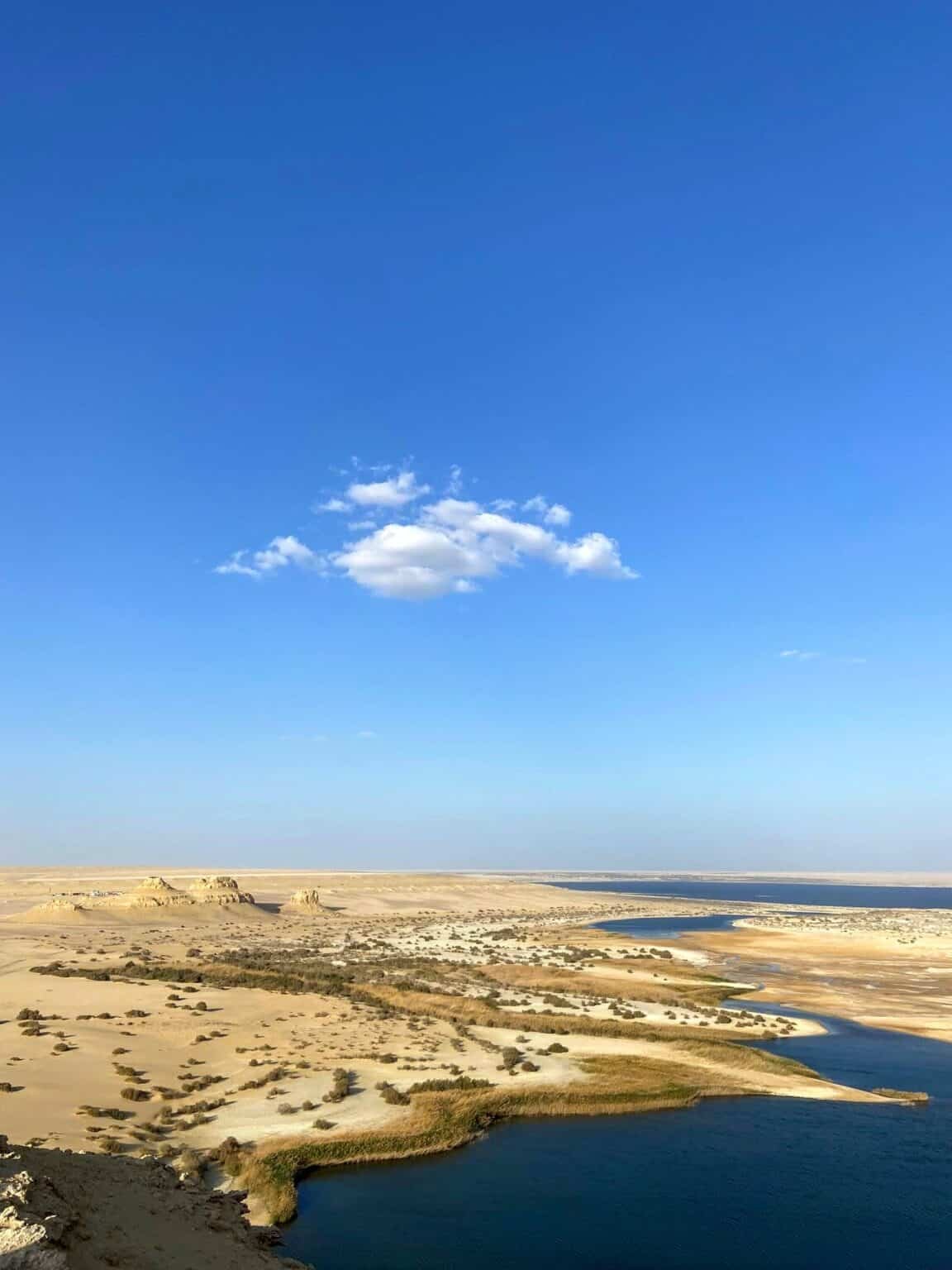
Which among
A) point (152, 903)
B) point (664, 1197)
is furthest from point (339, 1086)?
point (152, 903)

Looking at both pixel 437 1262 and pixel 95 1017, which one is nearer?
pixel 437 1262

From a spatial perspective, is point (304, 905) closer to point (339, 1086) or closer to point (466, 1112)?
point (339, 1086)

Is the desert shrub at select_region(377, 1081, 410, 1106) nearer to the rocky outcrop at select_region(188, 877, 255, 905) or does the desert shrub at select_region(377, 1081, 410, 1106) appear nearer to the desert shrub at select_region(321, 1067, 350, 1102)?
the desert shrub at select_region(321, 1067, 350, 1102)

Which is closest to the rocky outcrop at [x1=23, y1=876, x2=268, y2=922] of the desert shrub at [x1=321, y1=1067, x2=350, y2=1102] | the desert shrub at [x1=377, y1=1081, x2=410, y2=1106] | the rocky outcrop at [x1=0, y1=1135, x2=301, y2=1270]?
the desert shrub at [x1=321, y1=1067, x2=350, y2=1102]

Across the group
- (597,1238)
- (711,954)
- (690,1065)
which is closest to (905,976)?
(711,954)

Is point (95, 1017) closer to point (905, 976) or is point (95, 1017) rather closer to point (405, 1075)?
point (405, 1075)

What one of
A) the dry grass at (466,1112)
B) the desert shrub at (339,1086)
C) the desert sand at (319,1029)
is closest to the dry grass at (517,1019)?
the desert sand at (319,1029)
